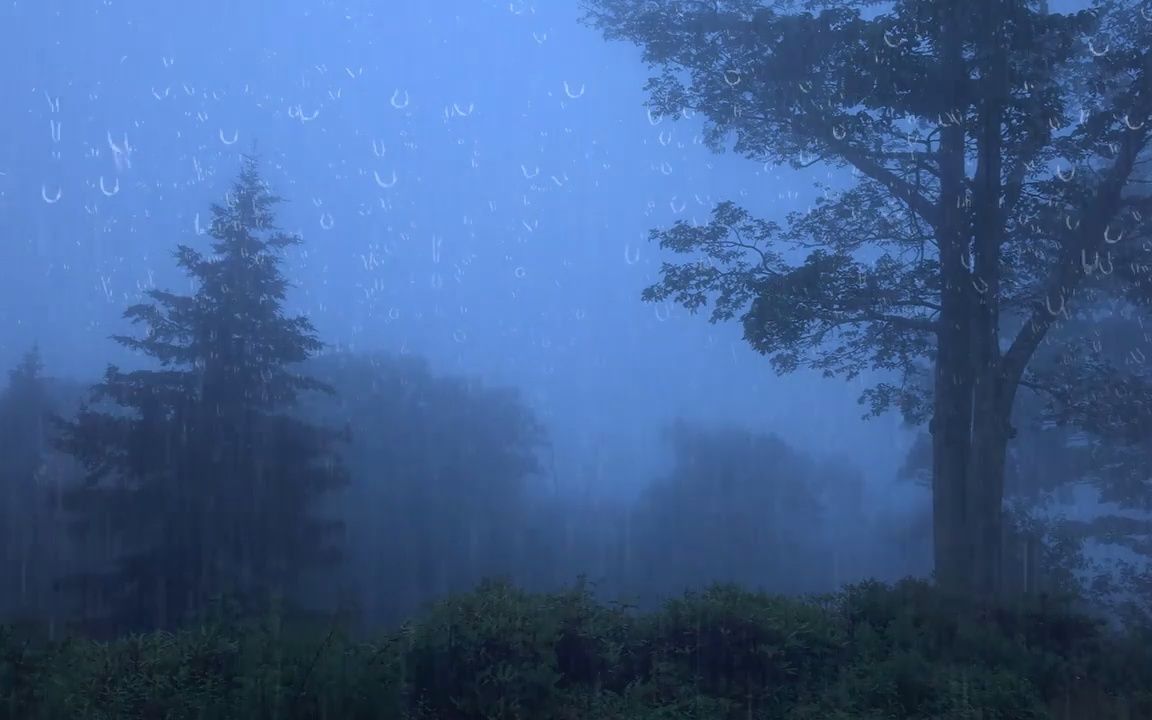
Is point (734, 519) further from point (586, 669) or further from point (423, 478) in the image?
point (586, 669)

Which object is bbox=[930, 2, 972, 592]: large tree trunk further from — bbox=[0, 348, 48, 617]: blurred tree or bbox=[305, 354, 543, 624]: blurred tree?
bbox=[0, 348, 48, 617]: blurred tree

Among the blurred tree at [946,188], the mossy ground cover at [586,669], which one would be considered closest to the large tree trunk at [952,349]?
the blurred tree at [946,188]

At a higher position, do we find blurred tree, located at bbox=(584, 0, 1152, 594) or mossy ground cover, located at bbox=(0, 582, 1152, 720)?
blurred tree, located at bbox=(584, 0, 1152, 594)

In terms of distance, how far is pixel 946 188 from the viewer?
45.8ft

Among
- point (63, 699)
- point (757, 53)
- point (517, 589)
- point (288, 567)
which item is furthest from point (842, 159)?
point (288, 567)

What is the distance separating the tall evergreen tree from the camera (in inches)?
873

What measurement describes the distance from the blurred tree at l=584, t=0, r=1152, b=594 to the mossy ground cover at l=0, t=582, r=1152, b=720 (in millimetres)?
4285

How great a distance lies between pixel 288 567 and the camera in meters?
23.1

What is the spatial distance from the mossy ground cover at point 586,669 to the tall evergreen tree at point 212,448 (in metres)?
15.5

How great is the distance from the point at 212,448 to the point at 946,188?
15525 mm

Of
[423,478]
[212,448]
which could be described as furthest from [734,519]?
[212,448]

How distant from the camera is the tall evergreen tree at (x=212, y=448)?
22172 mm

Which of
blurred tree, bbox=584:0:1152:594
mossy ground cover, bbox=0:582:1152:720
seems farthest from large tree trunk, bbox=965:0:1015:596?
mossy ground cover, bbox=0:582:1152:720

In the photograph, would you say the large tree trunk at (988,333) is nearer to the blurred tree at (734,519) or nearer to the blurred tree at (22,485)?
the blurred tree at (734,519)
